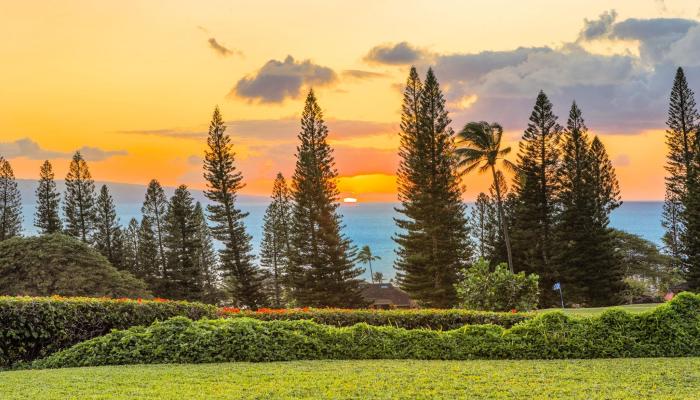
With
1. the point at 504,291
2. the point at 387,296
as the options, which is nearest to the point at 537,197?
the point at 387,296

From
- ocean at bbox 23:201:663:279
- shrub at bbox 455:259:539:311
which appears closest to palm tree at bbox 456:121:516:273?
shrub at bbox 455:259:539:311

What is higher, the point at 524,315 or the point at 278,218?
the point at 278,218

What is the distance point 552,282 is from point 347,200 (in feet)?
37.2

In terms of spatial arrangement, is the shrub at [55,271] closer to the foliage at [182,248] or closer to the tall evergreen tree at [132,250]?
the foliage at [182,248]

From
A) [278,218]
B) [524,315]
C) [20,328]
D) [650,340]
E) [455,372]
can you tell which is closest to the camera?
[455,372]

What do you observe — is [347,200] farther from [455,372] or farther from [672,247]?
[672,247]

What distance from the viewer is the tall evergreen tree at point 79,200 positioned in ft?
105

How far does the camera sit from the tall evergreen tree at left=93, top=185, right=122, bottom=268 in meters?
33.8

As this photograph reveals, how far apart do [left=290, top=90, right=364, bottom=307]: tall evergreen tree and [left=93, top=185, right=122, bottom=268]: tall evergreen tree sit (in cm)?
1247

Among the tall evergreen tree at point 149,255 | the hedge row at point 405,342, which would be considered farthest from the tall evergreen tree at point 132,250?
the hedge row at point 405,342

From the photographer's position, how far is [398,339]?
22.5 feet

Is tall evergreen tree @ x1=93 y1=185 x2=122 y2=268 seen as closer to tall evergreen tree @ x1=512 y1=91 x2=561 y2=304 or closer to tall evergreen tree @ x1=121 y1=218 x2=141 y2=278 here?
tall evergreen tree @ x1=121 y1=218 x2=141 y2=278

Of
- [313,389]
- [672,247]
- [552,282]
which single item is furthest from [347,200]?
[672,247]

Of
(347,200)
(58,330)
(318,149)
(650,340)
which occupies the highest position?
(318,149)
